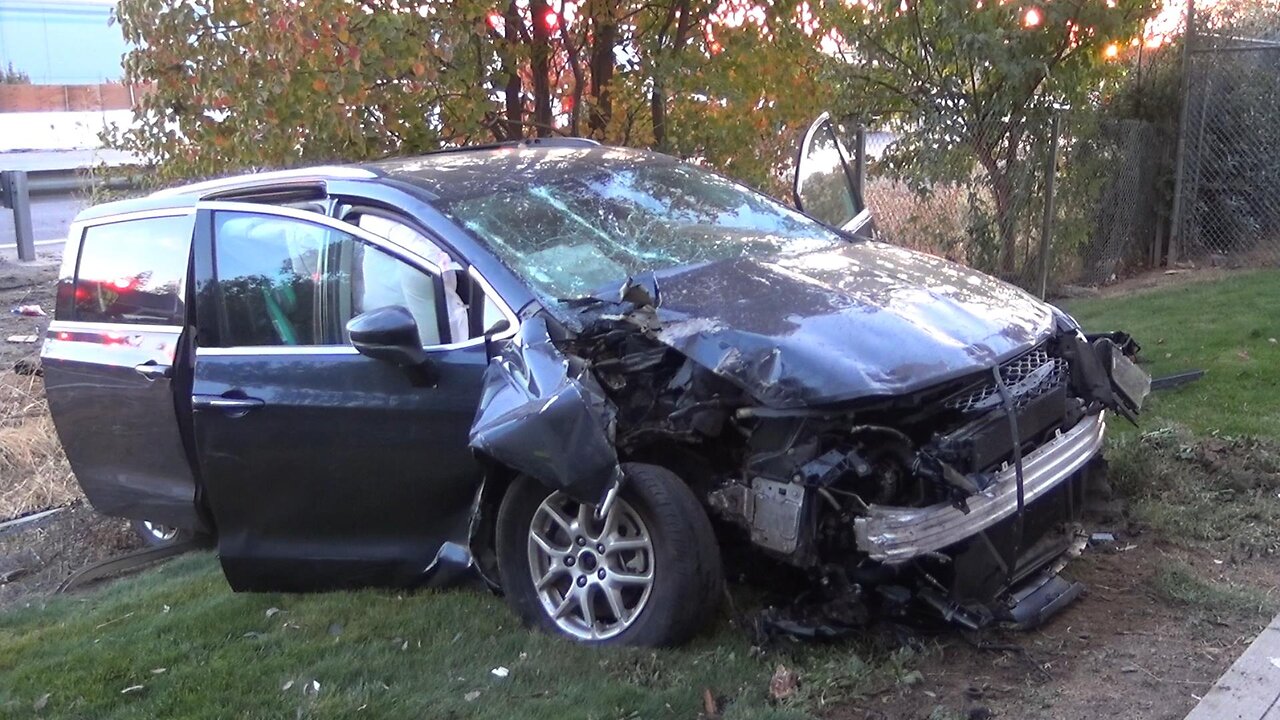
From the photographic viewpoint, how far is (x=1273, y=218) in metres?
12.0

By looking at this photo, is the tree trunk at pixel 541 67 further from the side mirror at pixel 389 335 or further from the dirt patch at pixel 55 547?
the side mirror at pixel 389 335

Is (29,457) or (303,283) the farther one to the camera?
(29,457)

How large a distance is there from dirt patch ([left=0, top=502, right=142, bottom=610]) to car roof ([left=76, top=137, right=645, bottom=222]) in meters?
1.88

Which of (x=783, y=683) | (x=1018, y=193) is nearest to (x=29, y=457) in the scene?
(x=783, y=683)

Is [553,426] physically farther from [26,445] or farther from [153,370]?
[26,445]

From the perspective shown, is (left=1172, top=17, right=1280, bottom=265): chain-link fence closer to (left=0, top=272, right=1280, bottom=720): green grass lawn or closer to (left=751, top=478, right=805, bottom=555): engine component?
(left=0, top=272, right=1280, bottom=720): green grass lawn

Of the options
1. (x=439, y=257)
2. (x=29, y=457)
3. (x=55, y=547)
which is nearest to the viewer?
(x=439, y=257)

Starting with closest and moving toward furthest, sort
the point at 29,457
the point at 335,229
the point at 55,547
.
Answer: the point at 335,229
the point at 55,547
the point at 29,457

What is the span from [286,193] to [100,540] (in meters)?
2.86

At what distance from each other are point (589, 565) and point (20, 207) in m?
13.1

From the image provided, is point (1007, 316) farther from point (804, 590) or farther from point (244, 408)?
point (244, 408)

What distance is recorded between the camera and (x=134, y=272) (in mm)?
5773

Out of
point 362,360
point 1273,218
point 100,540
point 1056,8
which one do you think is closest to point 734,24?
point 1056,8

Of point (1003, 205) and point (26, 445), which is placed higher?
point (1003, 205)
